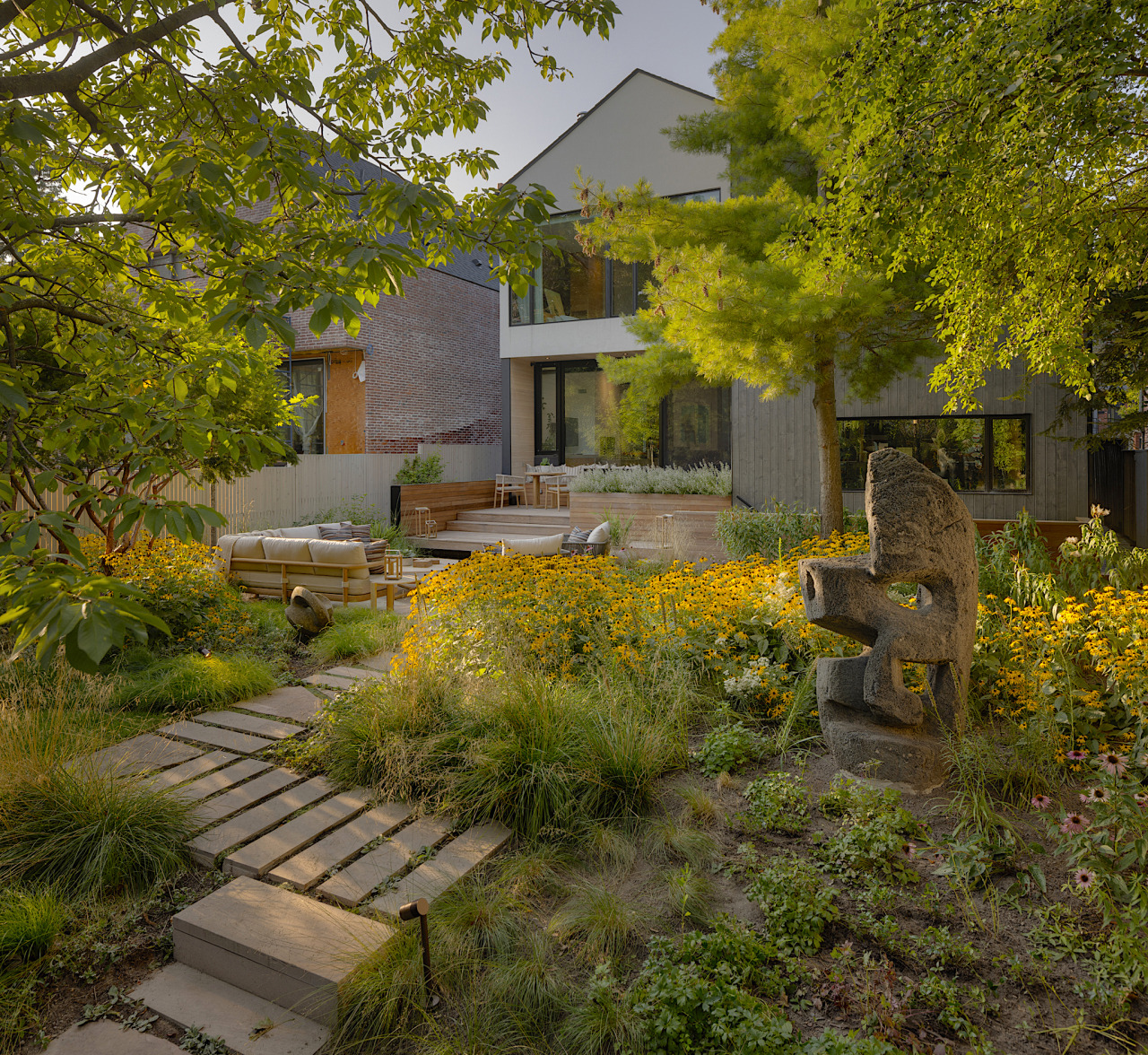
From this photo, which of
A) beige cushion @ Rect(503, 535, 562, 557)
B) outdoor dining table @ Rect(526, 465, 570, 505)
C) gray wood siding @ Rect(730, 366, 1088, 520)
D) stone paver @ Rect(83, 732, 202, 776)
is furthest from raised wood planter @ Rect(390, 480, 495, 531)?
stone paver @ Rect(83, 732, 202, 776)

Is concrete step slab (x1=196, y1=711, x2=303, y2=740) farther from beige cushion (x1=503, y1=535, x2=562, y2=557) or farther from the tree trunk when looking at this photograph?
the tree trunk

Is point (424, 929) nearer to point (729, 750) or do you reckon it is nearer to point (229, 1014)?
point (229, 1014)

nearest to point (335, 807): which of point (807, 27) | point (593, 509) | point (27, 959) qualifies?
point (27, 959)

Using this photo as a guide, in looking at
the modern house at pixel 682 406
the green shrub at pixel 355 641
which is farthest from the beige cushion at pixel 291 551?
the modern house at pixel 682 406

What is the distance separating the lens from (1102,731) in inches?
138

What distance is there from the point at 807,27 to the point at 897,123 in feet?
12.6

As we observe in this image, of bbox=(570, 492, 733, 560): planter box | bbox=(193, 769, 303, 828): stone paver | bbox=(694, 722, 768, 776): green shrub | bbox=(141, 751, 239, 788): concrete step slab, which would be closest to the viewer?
bbox=(193, 769, 303, 828): stone paver

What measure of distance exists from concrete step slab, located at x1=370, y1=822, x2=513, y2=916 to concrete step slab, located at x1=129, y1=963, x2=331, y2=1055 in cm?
44

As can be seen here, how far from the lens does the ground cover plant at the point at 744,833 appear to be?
2.14 m

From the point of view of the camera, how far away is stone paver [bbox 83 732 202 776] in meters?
3.94

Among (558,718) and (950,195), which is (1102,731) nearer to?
(558,718)

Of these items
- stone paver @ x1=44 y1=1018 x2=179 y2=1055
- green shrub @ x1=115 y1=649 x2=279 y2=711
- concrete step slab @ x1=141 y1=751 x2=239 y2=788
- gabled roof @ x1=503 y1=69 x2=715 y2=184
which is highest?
gabled roof @ x1=503 y1=69 x2=715 y2=184

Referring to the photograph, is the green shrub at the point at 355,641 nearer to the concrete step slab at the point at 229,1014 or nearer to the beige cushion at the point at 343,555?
the beige cushion at the point at 343,555

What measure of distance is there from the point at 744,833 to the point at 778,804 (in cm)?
20
